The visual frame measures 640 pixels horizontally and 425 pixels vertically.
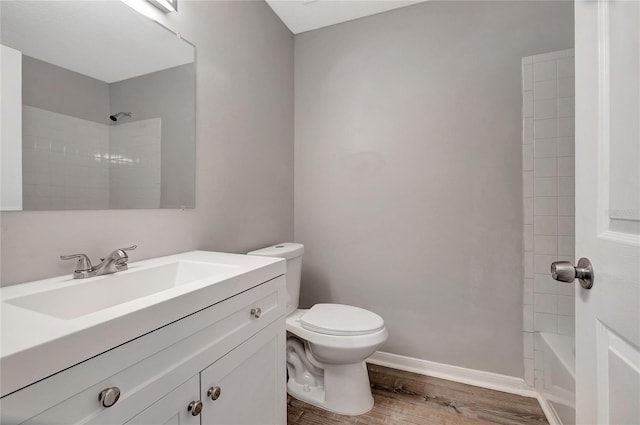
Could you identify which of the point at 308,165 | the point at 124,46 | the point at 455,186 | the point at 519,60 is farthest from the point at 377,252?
the point at 124,46

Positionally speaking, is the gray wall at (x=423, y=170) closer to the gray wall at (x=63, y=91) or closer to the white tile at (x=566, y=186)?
the white tile at (x=566, y=186)

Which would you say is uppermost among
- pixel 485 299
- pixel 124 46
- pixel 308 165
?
pixel 124 46

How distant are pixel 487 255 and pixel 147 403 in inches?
70.6

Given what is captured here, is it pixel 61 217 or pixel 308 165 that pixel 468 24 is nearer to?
pixel 308 165

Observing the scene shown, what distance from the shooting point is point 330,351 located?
1.45 meters

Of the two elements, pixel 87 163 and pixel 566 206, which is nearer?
pixel 87 163

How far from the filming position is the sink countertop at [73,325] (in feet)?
1.48

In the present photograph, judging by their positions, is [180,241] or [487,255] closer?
[180,241]

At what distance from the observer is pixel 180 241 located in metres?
1.32

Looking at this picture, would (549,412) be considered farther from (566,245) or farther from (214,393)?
(214,393)

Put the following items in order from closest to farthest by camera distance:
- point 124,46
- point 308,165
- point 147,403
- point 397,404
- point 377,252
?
point 147,403
point 124,46
point 397,404
point 377,252
point 308,165

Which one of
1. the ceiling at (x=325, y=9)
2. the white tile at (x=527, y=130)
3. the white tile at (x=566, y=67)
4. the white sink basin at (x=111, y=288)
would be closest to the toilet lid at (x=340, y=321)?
the white sink basin at (x=111, y=288)

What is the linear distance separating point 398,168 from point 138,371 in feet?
5.71

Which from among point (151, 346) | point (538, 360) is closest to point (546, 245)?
point (538, 360)
